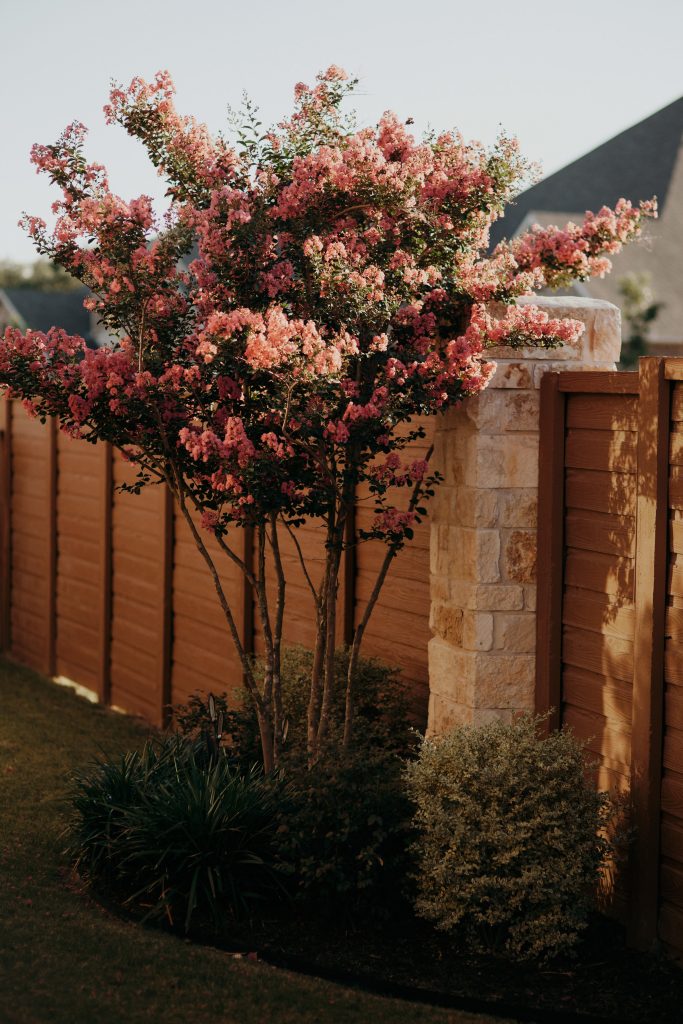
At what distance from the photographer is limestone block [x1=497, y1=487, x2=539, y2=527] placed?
20.3ft

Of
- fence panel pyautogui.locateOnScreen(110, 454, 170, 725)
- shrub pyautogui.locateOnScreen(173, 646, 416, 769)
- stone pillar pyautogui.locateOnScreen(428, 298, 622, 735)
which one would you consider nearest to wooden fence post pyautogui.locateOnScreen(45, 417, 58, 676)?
fence panel pyautogui.locateOnScreen(110, 454, 170, 725)

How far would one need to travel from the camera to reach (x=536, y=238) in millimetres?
6906

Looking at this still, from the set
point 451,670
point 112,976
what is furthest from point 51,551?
point 112,976

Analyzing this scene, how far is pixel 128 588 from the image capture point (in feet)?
36.6

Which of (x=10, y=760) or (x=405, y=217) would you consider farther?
(x=10, y=760)

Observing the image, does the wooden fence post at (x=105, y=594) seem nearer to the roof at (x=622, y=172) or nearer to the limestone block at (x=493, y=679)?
the limestone block at (x=493, y=679)

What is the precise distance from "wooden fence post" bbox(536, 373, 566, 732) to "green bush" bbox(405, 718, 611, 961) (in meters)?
0.58

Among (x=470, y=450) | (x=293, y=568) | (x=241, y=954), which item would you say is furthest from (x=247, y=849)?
(x=293, y=568)

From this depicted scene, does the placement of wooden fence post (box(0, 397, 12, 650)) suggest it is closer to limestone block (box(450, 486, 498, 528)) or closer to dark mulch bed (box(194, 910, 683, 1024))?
limestone block (box(450, 486, 498, 528))

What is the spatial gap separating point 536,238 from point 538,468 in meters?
1.40

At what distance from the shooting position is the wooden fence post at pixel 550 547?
6102 millimetres

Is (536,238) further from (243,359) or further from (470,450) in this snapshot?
(243,359)

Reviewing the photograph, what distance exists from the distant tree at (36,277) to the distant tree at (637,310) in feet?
186

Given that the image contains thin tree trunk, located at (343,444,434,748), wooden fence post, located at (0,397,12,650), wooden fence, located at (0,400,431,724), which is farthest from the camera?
wooden fence post, located at (0,397,12,650)
